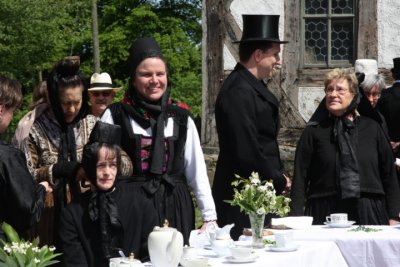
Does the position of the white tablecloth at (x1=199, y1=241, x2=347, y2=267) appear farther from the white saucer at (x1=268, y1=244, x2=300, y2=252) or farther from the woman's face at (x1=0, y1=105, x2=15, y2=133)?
the woman's face at (x1=0, y1=105, x2=15, y2=133)

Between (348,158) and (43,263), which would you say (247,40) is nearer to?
(348,158)

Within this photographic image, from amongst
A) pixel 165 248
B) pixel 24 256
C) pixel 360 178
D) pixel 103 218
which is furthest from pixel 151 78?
pixel 24 256

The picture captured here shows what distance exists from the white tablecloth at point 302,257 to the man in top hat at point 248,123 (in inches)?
26.2

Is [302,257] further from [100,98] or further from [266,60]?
[100,98]

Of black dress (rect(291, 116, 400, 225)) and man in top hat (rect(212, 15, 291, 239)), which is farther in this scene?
black dress (rect(291, 116, 400, 225))

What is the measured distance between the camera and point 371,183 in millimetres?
6898

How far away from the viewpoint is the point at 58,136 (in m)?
6.26

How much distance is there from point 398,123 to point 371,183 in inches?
79.4

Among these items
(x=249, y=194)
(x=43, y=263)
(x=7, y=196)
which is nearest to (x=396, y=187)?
(x=249, y=194)

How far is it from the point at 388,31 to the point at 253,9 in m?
1.61

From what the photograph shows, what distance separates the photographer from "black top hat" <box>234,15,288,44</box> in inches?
252

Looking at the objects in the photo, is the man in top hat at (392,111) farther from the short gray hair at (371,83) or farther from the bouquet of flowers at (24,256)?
the bouquet of flowers at (24,256)

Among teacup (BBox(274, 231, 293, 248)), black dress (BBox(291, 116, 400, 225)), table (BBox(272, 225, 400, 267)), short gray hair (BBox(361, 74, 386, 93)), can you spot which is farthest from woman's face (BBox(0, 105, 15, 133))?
short gray hair (BBox(361, 74, 386, 93))

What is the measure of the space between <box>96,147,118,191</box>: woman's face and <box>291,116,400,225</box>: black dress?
1.92 metres
